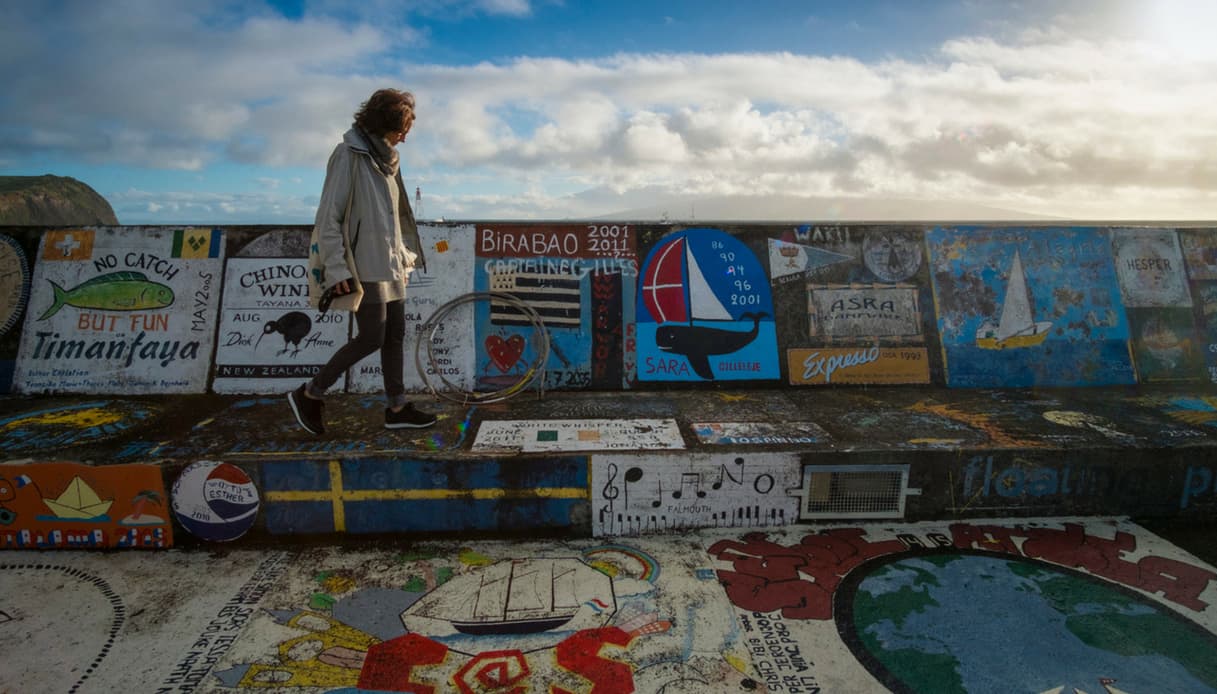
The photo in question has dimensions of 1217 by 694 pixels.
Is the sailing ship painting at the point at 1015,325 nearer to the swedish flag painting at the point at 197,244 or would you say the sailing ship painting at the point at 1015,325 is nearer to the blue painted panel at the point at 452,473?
the blue painted panel at the point at 452,473

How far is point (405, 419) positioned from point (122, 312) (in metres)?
2.56

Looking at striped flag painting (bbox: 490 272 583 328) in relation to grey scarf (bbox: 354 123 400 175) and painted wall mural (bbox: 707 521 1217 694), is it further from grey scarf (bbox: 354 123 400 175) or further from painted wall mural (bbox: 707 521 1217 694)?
painted wall mural (bbox: 707 521 1217 694)

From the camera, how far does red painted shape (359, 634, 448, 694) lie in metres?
2.35

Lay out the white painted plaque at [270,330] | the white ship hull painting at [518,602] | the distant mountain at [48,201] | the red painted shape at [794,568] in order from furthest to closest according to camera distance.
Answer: the distant mountain at [48,201] → the white painted plaque at [270,330] → the red painted shape at [794,568] → the white ship hull painting at [518,602]

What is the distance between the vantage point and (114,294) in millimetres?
4707

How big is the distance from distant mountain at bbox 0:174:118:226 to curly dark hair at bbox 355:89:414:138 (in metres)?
13.0

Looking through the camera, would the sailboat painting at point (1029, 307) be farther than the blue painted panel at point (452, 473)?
Yes

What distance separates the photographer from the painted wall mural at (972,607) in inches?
95.0

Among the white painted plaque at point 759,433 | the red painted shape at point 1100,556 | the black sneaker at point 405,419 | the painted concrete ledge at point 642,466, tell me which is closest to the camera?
the red painted shape at point 1100,556

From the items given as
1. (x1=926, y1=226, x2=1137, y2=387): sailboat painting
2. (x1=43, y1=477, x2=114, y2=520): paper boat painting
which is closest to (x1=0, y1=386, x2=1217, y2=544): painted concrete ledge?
(x1=43, y1=477, x2=114, y2=520): paper boat painting

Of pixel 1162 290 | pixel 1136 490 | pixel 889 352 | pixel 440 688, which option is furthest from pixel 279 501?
pixel 1162 290

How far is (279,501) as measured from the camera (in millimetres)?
3391

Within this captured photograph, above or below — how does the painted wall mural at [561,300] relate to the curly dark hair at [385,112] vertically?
below

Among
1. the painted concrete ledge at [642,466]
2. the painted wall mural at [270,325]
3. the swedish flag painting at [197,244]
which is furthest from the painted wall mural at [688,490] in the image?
the swedish flag painting at [197,244]
